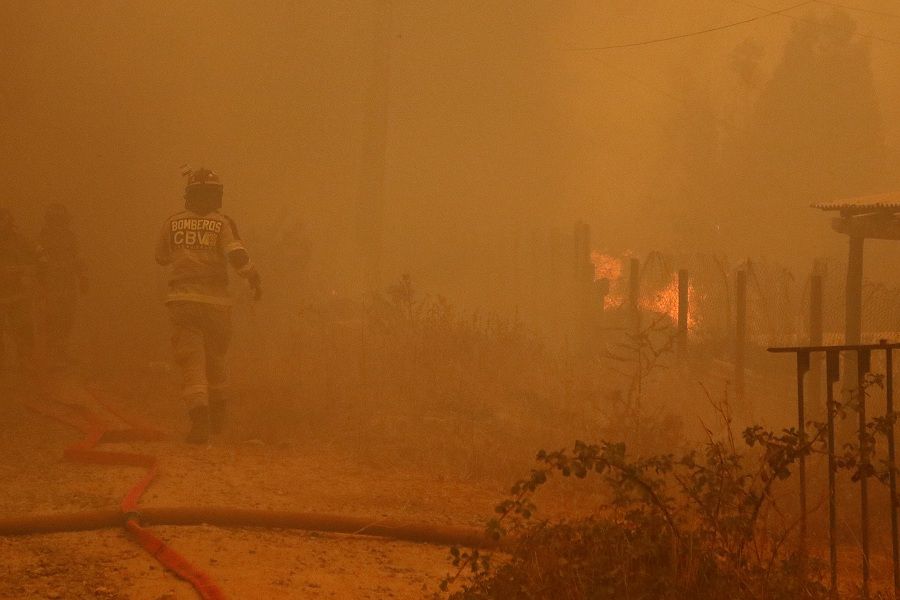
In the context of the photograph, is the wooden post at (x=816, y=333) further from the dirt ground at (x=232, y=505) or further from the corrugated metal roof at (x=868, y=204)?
the dirt ground at (x=232, y=505)

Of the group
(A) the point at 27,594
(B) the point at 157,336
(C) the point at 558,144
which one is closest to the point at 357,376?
(B) the point at 157,336

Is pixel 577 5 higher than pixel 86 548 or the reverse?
higher

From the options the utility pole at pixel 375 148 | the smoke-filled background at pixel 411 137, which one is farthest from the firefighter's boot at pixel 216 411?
the utility pole at pixel 375 148

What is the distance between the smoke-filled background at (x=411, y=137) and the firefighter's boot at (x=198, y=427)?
535 centimetres

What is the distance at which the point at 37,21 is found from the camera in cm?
1859

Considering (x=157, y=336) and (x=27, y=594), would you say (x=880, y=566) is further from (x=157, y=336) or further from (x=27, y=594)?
(x=157, y=336)

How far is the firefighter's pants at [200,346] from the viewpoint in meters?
7.01

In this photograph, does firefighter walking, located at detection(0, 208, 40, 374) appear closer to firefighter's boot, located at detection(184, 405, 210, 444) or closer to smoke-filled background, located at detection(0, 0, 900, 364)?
smoke-filled background, located at detection(0, 0, 900, 364)

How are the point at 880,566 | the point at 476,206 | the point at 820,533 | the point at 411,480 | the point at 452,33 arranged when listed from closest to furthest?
the point at 880,566
the point at 820,533
the point at 411,480
the point at 452,33
the point at 476,206

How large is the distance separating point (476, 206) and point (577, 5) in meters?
14.4

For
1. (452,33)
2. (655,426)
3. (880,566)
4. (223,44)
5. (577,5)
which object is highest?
(577,5)

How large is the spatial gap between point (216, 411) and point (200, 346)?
601mm

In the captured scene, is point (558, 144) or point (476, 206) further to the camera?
point (558, 144)

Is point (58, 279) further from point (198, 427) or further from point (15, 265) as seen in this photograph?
point (198, 427)
